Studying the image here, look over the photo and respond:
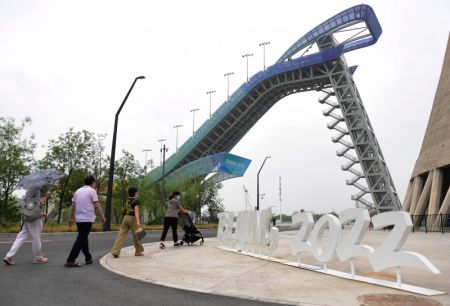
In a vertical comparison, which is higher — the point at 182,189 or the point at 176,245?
the point at 182,189

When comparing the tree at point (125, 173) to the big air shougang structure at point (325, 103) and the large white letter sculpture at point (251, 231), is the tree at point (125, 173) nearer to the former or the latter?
the big air shougang structure at point (325, 103)

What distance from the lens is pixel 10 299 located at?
4621mm

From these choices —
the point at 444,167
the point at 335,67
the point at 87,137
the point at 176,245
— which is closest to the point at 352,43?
the point at 335,67

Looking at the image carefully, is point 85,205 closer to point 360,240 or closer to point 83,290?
point 83,290

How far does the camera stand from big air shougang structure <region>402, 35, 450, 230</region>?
25.2 metres

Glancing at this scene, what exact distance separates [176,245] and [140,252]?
2.72 m

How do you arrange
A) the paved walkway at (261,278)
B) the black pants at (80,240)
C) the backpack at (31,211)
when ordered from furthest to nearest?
the backpack at (31,211) < the black pants at (80,240) < the paved walkway at (261,278)

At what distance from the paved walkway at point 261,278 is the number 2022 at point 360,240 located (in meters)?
0.39

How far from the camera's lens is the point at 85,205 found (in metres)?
7.53

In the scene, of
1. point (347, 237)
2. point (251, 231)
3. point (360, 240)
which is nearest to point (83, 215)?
point (251, 231)

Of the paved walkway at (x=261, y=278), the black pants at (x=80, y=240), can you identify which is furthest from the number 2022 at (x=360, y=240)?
the black pants at (x=80, y=240)

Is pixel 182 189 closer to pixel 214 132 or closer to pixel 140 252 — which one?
pixel 214 132

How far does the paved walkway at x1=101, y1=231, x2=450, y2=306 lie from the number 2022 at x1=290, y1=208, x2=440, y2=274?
391mm

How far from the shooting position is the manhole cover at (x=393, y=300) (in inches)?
178
